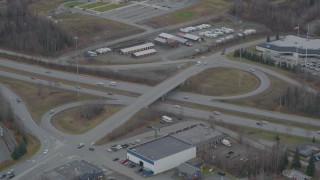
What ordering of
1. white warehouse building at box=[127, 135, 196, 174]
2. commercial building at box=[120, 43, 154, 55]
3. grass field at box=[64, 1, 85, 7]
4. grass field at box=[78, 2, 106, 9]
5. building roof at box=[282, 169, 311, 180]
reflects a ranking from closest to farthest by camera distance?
1. building roof at box=[282, 169, 311, 180]
2. white warehouse building at box=[127, 135, 196, 174]
3. commercial building at box=[120, 43, 154, 55]
4. grass field at box=[78, 2, 106, 9]
5. grass field at box=[64, 1, 85, 7]

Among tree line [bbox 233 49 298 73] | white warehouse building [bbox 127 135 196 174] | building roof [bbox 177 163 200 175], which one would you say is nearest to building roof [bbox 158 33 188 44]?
tree line [bbox 233 49 298 73]

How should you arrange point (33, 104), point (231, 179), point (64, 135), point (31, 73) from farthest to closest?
point (31, 73) → point (33, 104) → point (64, 135) → point (231, 179)

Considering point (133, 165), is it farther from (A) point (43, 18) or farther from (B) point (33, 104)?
(A) point (43, 18)

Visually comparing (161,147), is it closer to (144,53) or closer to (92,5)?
(144,53)

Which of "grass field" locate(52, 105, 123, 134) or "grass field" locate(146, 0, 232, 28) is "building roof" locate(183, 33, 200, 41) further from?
"grass field" locate(52, 105, 123, 134)

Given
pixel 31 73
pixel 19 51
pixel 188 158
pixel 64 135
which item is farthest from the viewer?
pixel 19 51

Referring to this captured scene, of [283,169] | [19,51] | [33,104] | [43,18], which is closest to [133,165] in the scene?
[283,169]

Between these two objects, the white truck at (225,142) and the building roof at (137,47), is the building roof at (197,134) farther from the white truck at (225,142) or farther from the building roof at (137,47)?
the building roof at (137,47)
